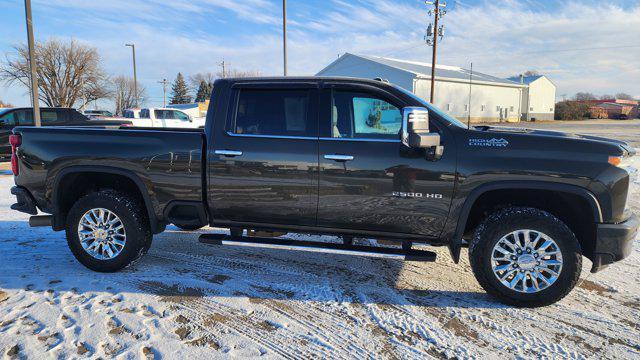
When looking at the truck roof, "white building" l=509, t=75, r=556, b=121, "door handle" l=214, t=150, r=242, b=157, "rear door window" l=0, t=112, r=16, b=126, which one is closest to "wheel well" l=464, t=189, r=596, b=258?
the truck roof

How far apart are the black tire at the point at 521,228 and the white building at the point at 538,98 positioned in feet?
199

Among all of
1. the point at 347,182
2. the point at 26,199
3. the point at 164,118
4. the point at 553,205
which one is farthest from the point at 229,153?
the point at 164,118

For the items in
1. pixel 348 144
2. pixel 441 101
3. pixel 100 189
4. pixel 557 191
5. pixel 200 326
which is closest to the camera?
pixel 200 326

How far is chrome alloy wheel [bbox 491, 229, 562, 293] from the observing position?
143 inches

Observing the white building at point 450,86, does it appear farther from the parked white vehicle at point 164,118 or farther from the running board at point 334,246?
the running board at point 334,246

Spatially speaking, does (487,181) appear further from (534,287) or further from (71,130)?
(71,130)

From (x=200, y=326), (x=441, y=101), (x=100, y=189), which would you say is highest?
(x=441, y=101)

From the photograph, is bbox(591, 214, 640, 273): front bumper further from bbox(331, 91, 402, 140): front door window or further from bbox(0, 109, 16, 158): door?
bbox(0, 109, 16, 158): door

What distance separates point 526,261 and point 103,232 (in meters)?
4.00

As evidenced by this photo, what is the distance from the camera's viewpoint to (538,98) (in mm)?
59875

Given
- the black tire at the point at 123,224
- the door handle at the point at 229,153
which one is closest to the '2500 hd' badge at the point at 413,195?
the door handle at the point at 229,153

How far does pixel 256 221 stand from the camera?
4223mm

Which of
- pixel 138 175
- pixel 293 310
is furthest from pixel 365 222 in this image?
pixel 138 175

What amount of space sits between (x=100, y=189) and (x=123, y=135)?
0.76 meters
